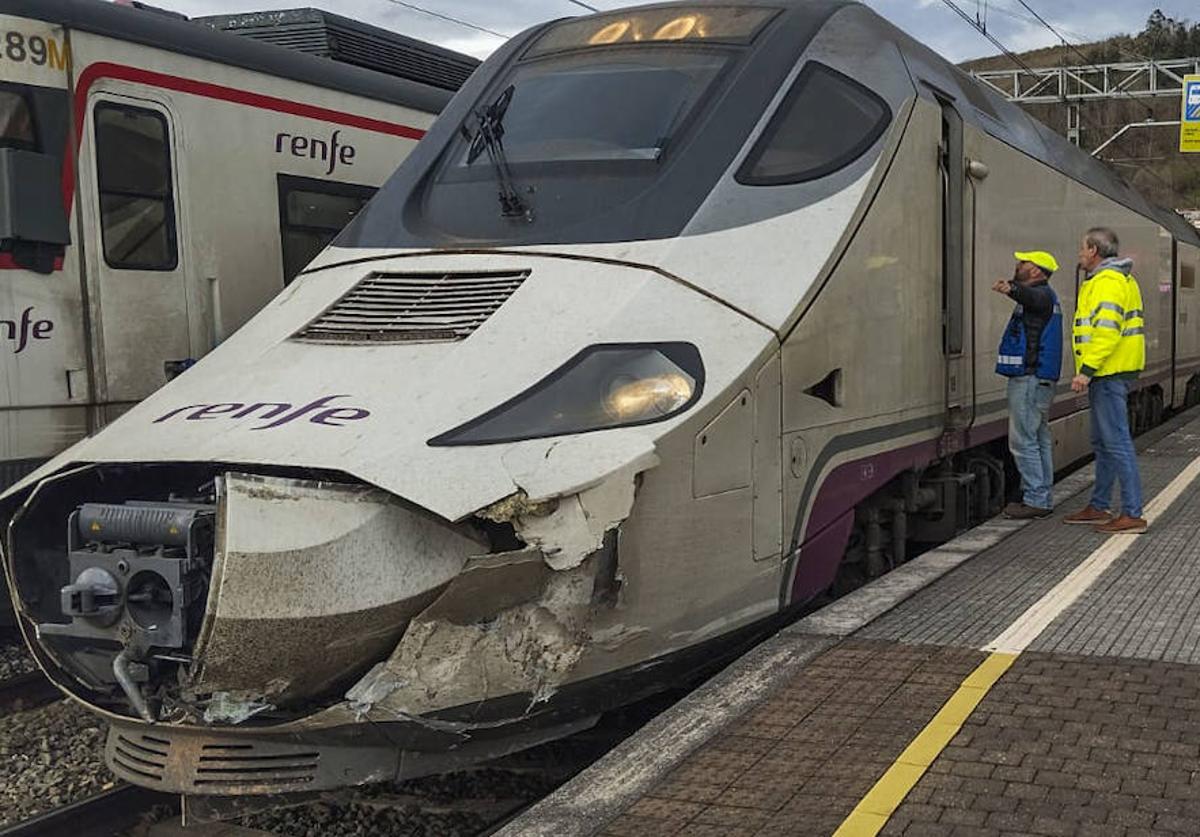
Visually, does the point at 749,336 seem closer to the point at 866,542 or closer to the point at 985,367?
the point at 866,542

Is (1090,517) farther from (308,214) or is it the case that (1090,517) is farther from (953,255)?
(308,214)

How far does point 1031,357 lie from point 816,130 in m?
2.73

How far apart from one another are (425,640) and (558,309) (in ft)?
4.12

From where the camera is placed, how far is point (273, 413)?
3.83 m

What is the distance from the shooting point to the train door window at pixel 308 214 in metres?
7.43

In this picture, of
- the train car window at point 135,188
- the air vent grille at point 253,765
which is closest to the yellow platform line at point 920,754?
the air vent grille at point 253,765

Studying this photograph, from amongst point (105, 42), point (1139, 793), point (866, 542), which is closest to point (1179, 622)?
point (866, 542)

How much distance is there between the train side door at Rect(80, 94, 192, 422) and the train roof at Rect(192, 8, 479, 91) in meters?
1.40

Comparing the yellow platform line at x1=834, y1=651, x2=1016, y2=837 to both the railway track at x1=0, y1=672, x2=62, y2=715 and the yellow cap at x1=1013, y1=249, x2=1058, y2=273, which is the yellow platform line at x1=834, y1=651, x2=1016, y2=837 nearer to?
the yellow cap at x1=1013, y1=249, x2=1058, y2=273

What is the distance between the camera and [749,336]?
4.26 m

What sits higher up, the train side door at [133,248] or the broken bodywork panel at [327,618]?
the train side door at [133,248]

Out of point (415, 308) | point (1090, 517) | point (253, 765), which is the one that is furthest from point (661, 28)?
point (1090, 517)

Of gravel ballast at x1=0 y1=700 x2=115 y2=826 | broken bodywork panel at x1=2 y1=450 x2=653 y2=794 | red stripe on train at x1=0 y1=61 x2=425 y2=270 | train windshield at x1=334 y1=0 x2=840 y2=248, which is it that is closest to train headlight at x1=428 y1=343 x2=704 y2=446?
broken bodywork panel at x1=2 y1=450 x2=653 y2=794

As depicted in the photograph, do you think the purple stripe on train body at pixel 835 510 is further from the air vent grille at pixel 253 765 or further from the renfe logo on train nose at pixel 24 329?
the renfe logo on train nose at pixel 24 329
